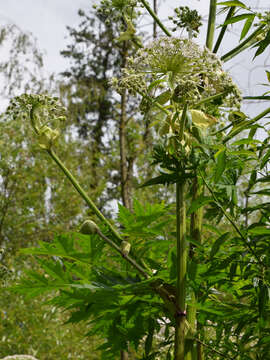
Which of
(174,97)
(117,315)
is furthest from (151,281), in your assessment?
(174,97)

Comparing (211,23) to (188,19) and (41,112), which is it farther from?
(41,112)

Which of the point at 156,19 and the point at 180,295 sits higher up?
the point at 156,19

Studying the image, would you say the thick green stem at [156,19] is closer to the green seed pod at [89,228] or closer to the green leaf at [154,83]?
the green leaf at [154,83]

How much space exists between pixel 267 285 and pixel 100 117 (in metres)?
10.6

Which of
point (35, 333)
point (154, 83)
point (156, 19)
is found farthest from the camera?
point (35, 333)

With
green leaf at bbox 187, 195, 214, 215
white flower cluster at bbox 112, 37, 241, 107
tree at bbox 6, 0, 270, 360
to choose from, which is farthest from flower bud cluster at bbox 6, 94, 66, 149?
green leaf at bbox 187, 195, 214, 215

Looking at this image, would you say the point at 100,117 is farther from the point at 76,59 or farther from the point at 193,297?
the point at 193,297

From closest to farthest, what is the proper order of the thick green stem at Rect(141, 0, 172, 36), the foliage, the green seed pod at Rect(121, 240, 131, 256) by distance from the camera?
the green seed pod at Rect(121, 240, 131, 256) → the thick green stem at Rect(141, 0, 172, 36) → the foliage

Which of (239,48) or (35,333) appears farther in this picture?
(35,333)

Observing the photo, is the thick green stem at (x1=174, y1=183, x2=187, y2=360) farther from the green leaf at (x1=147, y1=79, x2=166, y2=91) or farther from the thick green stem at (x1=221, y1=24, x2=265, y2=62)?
the thick green stem at (x1=221, y1=24, x2=265, y2=62)

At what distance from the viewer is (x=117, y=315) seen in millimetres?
806

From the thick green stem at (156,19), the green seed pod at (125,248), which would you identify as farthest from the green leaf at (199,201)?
the thick green stem at (156,19)

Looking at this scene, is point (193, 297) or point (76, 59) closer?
point (193, 297)

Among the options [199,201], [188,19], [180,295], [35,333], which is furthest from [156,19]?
[35,333]
